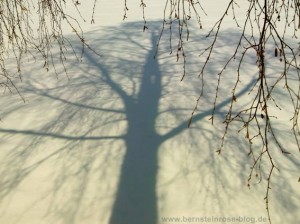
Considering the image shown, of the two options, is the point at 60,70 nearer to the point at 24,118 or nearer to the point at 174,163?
the point at 24,118

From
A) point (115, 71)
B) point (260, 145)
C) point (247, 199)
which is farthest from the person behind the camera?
point (115, 71)

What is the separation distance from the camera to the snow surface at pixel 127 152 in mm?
3719

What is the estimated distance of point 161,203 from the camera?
3766 millimetres

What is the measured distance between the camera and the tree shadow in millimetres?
3793

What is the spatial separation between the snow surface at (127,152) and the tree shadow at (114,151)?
1 centimetres

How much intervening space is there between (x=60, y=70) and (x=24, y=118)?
6.56ft

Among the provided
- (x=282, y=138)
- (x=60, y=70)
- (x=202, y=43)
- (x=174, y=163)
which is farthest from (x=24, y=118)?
(x=202, y=43)

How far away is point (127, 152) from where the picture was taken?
15.1 ft

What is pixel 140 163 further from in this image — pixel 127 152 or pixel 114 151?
pixel 114 151

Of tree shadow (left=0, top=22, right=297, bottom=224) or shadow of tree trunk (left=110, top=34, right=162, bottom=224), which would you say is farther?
tree shadow (left=0, top=22, right=297, bottom=224)

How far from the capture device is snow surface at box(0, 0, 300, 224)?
372 cm

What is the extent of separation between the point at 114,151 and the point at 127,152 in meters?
0.17

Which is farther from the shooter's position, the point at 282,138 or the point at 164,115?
the point at 164,115

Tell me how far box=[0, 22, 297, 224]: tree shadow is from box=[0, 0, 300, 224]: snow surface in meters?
0.01
